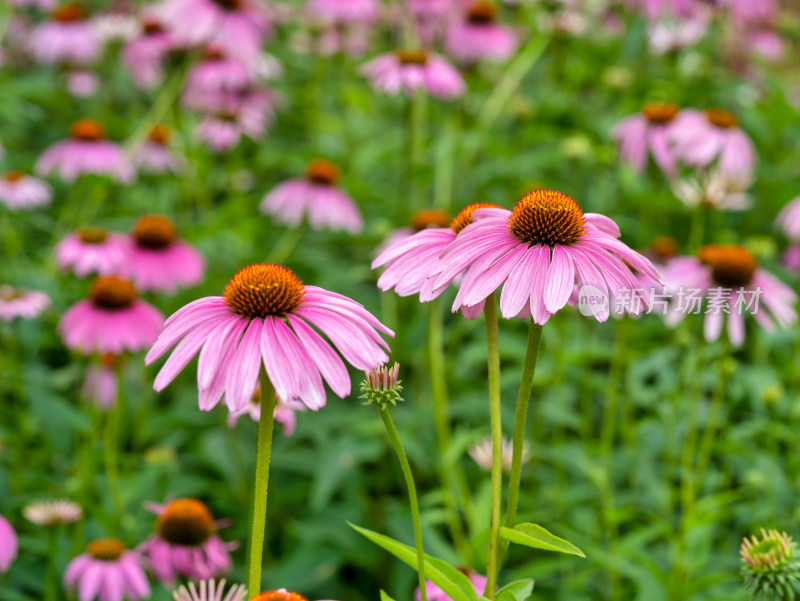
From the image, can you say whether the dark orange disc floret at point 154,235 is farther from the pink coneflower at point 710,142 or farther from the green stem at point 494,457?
the green stem at point 494,457

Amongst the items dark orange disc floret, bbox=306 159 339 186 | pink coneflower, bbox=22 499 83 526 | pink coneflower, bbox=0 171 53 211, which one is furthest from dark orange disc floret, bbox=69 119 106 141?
pink coneflower, bbox=22 499 83 526

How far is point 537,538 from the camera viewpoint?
2.36 feet

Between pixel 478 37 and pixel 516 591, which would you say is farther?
pixel 478 37

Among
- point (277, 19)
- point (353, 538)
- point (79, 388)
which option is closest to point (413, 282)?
point (353, 538)

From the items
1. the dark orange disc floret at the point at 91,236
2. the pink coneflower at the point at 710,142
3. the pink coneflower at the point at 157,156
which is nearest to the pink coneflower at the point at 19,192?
the pink coneflower at the point at 157,156

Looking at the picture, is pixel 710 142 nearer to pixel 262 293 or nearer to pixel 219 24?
pixel 219 24

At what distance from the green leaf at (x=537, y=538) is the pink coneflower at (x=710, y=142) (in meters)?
1.66

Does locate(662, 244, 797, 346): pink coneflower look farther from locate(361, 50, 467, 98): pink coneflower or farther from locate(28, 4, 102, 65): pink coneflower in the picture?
locate(28, 4, 102, 65): pink coneflower

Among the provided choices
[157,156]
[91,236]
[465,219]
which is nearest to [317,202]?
[91,236]

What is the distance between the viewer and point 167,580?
4.49ft

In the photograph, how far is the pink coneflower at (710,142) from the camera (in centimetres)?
220

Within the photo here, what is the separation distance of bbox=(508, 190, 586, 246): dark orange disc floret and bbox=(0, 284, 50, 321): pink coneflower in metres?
1.48

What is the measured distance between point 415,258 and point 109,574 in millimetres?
915

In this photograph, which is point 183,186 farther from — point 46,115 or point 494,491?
point 494,491
